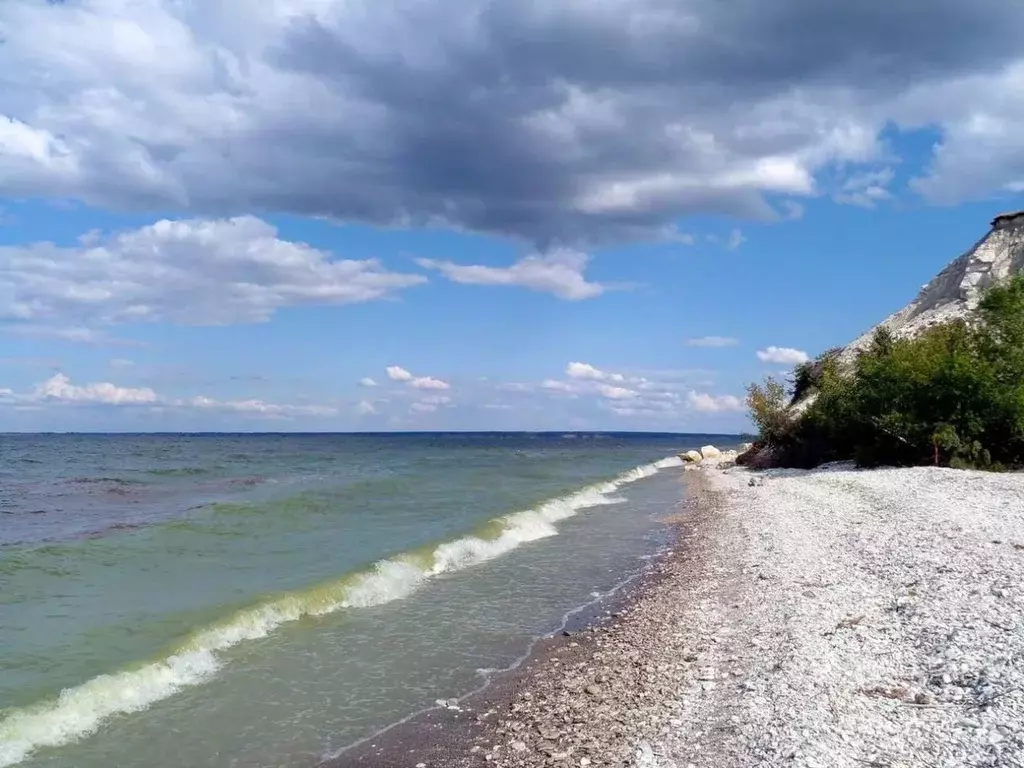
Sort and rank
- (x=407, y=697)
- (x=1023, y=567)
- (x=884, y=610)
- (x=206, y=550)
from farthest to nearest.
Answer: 1. (x=206, y=550)
2. (x=1023, y=567)
3. (x=884, y=610)
4. (x=407, y=697)

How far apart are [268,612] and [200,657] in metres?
2.39

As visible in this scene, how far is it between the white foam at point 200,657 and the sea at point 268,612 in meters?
0.03

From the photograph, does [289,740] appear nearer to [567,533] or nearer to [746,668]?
[746,668]

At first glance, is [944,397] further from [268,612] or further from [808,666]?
[268,612]

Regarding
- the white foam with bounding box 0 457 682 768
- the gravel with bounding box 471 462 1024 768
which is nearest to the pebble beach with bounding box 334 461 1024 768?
the gravel with bounding box 471 462 1024 768

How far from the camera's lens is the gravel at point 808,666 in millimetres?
6750

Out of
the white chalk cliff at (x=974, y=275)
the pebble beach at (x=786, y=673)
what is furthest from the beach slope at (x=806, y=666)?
the white chalk cliff at (x=974, y=275)

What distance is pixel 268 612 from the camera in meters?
13.8

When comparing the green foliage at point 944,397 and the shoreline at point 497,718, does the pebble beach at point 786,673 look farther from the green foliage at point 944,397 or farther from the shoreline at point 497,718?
the green foliage at point 944,397

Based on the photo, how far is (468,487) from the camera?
127 feet

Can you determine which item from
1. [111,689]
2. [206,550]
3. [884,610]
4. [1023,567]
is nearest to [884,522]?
[1023,567]

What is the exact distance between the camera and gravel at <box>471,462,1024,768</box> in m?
6.75

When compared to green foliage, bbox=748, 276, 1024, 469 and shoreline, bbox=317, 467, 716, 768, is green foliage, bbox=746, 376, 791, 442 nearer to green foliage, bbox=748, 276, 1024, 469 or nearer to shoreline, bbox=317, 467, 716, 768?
green foliage, bbox=748, 276, 1024, 469

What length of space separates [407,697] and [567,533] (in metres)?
14.0
